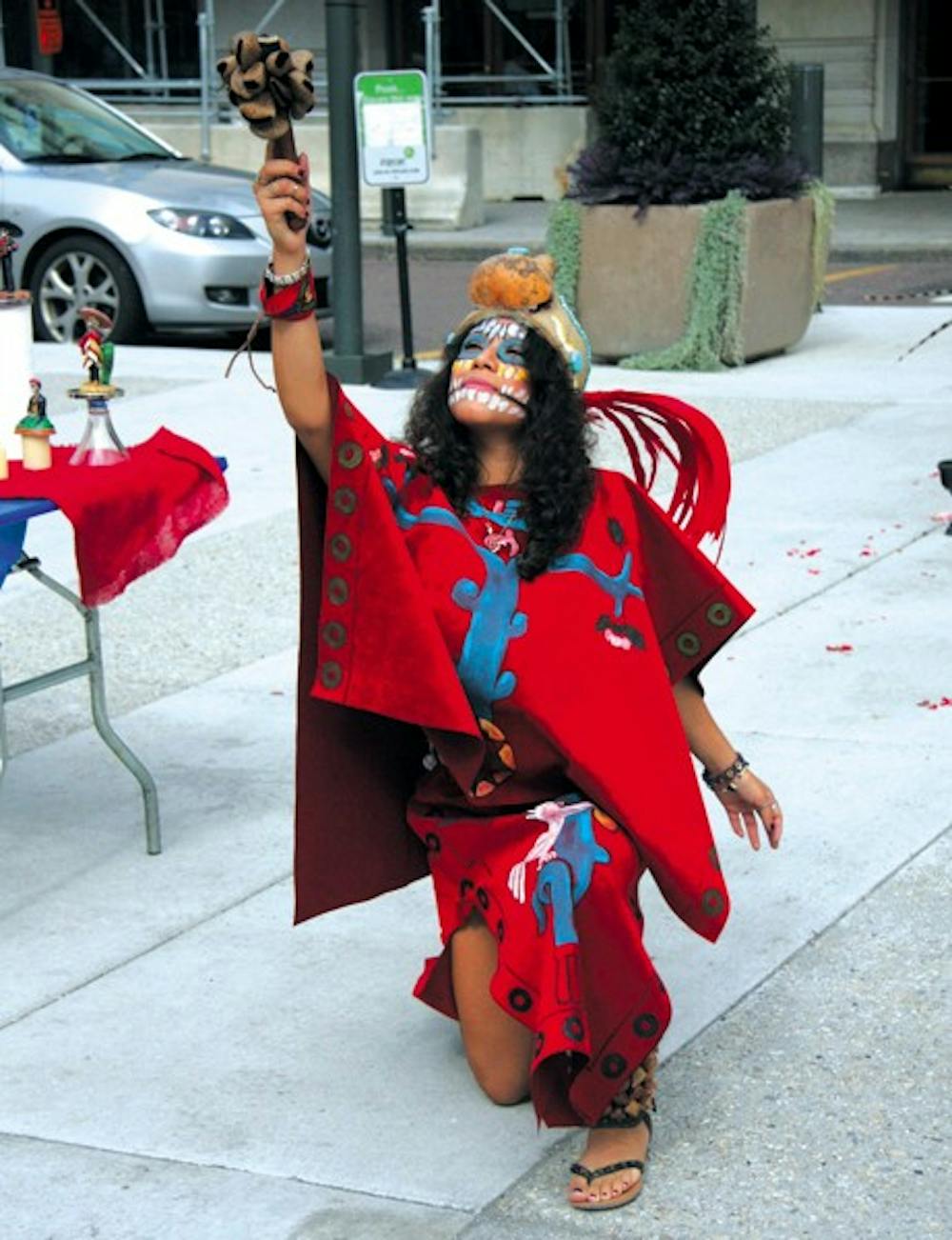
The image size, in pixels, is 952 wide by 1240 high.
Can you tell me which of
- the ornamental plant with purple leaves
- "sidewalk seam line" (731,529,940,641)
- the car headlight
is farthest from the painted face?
the car headlight

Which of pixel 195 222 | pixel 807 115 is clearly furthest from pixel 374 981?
pixel 807 115

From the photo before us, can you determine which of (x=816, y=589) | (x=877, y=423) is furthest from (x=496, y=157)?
(x=816, y=589)

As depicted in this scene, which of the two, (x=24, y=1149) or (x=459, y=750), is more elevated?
(x=459, y=750)

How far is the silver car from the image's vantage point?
12367 mm

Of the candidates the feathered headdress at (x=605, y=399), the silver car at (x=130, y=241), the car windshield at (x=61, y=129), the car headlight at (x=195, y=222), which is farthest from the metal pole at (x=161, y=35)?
the feathered headdress at (x=605, y=399)

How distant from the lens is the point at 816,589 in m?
7.07

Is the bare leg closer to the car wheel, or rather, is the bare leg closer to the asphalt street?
the asphalt street

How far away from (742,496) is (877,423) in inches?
61.9

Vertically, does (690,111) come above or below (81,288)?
above

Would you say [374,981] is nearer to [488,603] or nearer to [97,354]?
[488,603]

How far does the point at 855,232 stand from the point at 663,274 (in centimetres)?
782

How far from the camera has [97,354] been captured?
503cm

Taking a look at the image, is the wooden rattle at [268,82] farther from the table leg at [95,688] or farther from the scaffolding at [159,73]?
the scaffolding at [159,73]

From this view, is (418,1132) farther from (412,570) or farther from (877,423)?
(877,423)
